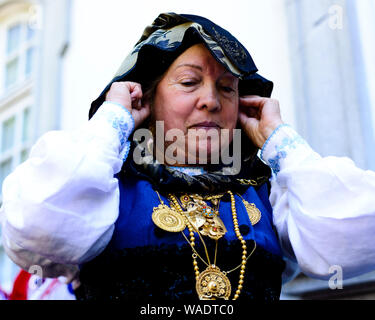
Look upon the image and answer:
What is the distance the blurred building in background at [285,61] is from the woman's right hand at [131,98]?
3.77ft

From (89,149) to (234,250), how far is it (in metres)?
0.52

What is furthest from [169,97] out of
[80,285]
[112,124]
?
[80,285]

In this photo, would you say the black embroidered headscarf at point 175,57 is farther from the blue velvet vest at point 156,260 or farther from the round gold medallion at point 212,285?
the round gold medallion at point 212,285

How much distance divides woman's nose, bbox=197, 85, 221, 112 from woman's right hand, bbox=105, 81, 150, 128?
0.21m

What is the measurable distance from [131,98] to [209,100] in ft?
0.87

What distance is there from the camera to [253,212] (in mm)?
1691

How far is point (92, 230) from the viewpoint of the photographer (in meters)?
1.42

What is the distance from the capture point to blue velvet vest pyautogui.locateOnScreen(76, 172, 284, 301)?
148 centimetres

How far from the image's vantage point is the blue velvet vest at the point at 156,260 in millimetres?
1480

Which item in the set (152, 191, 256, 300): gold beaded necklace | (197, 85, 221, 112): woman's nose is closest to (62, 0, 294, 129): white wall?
(197, 85, 221, 112): woman's nose

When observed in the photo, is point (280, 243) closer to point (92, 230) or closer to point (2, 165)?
point (92, 230)

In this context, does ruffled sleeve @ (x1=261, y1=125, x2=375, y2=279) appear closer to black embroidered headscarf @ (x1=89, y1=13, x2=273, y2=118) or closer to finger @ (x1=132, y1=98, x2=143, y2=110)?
black embroidered headscarf @ (x1=89, y1=13, x2=273, y2=118)

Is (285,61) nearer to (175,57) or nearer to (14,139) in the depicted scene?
(175,57)

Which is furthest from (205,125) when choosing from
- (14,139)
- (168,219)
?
(14,139)
